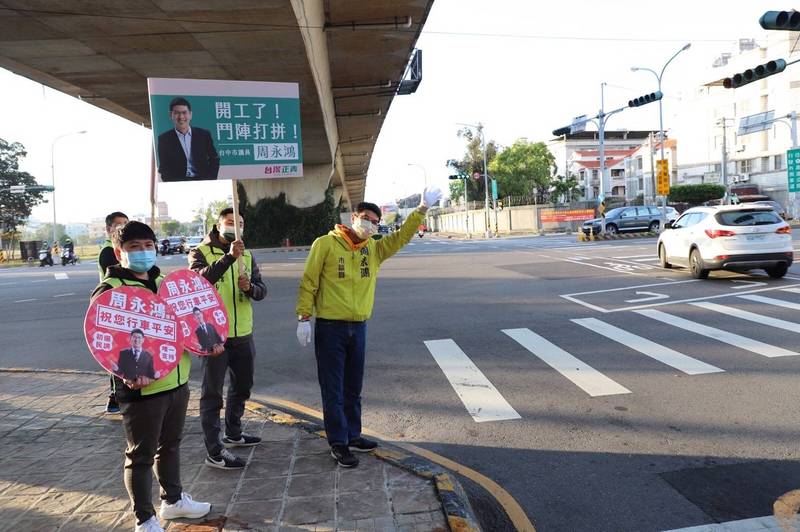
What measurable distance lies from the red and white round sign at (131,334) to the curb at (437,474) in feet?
5.72

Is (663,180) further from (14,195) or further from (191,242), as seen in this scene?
(14,195)

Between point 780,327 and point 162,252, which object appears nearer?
point 780,327

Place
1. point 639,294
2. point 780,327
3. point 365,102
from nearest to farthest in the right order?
1. point 780,327
2. point 639,294
3. point 365,102

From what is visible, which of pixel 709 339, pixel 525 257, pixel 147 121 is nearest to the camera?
pixel 709 339

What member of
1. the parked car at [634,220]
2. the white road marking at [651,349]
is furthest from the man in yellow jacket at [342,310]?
the parked car at [634,220]

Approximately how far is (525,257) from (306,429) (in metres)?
18.5

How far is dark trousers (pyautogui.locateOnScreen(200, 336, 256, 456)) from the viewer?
4.34 metres

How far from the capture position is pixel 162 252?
4666 cm

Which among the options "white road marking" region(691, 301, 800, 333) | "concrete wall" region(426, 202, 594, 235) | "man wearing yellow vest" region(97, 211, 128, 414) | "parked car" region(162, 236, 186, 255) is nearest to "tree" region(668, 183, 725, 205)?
"concrete wall" region(426, 202, 594, 235)

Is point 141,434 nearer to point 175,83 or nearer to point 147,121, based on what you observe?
point 175,83

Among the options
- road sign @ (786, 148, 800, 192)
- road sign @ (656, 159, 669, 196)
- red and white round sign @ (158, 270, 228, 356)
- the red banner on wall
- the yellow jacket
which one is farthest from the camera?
the red banner on wall

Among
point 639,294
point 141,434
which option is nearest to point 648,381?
point 141,434

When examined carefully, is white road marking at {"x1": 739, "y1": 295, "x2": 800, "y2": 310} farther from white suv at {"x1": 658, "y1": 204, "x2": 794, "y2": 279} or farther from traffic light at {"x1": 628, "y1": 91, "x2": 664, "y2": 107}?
traffic light at {"x1": 628, "y1": 91, "x2": 664, "y2": 107}

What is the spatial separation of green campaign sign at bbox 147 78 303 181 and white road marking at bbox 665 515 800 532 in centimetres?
430
